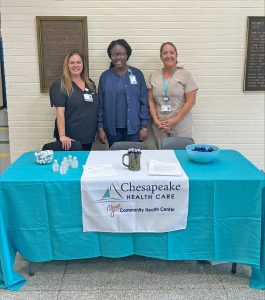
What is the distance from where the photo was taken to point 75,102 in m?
3.40

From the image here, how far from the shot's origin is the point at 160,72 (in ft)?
12.1

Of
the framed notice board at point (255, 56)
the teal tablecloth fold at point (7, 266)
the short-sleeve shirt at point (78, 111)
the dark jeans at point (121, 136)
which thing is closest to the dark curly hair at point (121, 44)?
the short-sleeve shirt at point (78, 111)

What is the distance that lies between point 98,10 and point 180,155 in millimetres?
1888

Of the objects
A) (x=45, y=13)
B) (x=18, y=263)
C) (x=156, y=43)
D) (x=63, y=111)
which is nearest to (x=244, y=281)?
→ (x=18, y=263)

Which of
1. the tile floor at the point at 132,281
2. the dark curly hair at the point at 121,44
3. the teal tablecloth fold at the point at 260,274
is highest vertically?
the dark curly hair at the point at 121,44

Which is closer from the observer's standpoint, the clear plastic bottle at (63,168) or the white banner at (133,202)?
the white banner at (133,202)

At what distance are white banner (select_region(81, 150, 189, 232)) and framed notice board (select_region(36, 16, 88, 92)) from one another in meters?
1.89

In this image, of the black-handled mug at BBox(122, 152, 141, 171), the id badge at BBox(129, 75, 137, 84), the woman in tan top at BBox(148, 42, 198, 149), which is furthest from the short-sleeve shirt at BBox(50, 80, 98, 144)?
the black-handled mug at BBox(122, 152, 141, 171)

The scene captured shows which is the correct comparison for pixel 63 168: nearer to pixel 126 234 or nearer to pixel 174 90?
pixel 126 234

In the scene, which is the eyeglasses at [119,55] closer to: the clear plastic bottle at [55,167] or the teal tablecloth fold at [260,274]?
the clear plastic bottle at [55,167]

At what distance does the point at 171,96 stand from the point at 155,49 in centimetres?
61

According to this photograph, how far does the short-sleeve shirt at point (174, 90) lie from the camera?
11.8 ft

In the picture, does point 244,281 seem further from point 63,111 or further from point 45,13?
point 45,13

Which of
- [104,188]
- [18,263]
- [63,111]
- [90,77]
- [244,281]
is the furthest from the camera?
[90,77]
